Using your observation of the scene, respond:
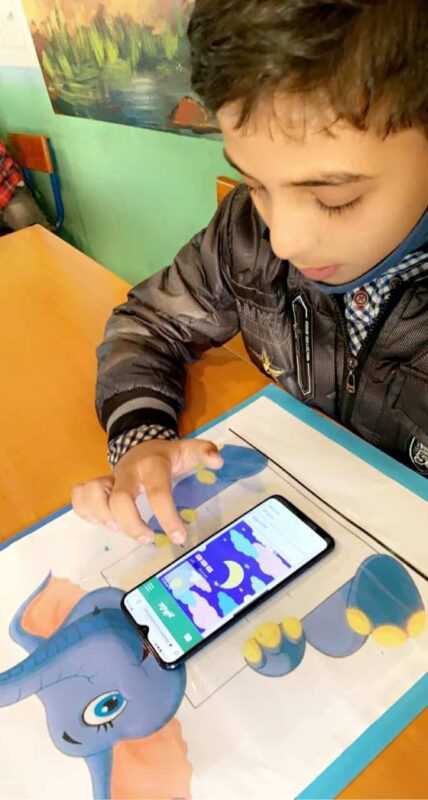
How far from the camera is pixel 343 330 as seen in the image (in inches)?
22.6

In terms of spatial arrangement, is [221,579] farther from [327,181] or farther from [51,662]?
[327,181]

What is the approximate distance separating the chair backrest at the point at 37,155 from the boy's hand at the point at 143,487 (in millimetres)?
1201

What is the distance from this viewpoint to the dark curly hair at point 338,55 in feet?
1.09

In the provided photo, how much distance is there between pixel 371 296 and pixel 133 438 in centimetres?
25

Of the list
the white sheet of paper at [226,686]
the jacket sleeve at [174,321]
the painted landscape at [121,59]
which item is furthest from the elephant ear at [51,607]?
the painted landscape at [121,59]

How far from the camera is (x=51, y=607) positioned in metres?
0.43

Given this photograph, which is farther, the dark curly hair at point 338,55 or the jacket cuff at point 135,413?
the jacket cuff at point 135,413

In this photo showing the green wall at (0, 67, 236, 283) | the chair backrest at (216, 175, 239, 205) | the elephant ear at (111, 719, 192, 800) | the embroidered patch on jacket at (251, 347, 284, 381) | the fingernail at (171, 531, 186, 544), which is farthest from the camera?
the green wall at (0, 67, 236, 283)

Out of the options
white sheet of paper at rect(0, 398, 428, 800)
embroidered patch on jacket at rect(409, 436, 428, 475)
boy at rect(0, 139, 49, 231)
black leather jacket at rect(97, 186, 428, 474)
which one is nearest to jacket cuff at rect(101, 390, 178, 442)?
black leather jacket at rect(97, 186, 428, 474)

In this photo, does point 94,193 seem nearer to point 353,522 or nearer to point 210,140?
point 210,140

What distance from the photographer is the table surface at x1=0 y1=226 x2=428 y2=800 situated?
1.11 feet

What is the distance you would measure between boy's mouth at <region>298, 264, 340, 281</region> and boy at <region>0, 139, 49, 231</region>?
53.4 inches

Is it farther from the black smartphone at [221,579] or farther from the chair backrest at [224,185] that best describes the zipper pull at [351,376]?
the chair backrest at [224,185]

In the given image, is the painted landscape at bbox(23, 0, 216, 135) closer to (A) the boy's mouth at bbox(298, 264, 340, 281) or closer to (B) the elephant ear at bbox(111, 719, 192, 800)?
(A) the boy's mouth at bbox(298, 264, 340, 281)
